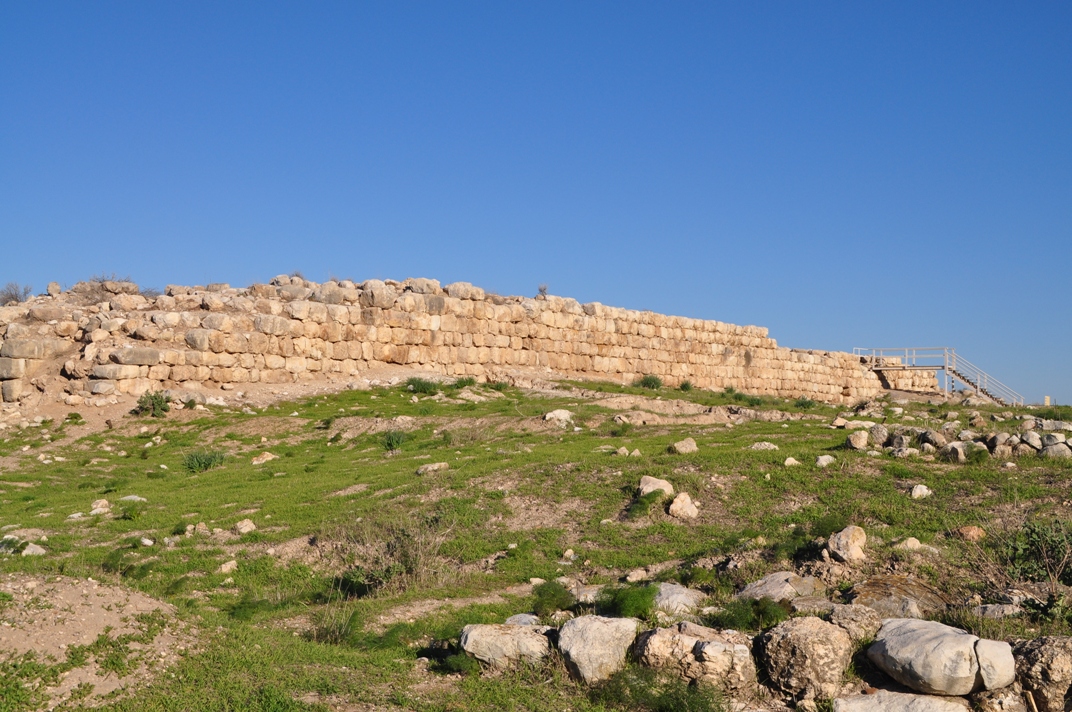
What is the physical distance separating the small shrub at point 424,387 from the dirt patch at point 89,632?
15.1 m

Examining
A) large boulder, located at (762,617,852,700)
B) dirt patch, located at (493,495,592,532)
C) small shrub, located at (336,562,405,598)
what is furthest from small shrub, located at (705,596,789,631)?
dirt patch, located at (493,495,592,532)

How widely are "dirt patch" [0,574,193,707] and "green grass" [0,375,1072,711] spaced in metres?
0.13

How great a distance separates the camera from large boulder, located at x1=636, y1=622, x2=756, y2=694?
6480mm

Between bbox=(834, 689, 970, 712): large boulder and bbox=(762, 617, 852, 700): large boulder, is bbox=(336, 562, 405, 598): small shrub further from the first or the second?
bbox=(834, 689, 970, 712): large boulder

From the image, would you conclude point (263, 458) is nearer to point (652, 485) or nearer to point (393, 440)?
point (393, 440)

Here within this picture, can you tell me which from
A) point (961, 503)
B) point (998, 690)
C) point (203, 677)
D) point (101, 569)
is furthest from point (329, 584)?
point (961, 503)

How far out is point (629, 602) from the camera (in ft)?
25.3

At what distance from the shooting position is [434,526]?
10.9 m

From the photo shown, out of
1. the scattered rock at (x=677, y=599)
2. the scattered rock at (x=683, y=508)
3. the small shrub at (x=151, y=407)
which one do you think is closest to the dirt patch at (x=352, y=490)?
the scattered rock at (x=683, y=508)

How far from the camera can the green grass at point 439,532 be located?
6855 millimetres

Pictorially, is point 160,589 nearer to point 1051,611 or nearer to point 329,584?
point 329,584

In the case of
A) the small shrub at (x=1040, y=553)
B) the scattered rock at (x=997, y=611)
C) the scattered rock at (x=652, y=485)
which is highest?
the scattered rock at (x=652, y=485)

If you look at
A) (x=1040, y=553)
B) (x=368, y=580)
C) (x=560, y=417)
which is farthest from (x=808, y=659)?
(x=560, y=417)

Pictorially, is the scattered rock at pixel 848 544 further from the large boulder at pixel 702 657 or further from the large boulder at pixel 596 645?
the large boulder at pixel 596 645
